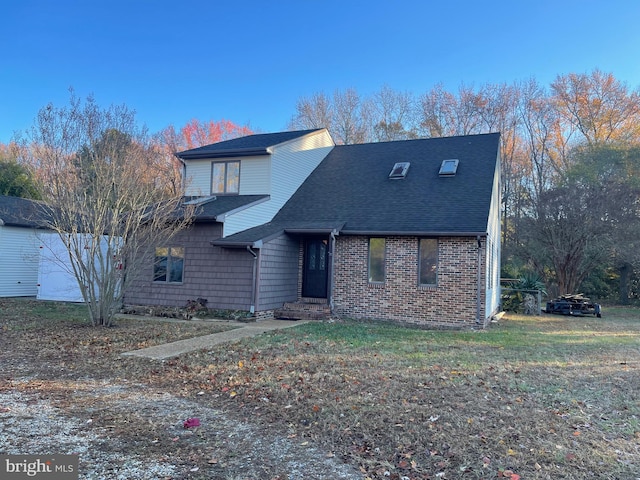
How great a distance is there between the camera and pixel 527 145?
27344 millimetres

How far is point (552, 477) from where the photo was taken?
322 centimetres

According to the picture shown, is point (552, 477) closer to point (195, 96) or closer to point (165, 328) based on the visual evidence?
point (165, 328)

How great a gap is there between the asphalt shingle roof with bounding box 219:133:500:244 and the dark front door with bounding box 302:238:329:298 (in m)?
0.78

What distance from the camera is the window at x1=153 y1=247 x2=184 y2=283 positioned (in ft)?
43.5

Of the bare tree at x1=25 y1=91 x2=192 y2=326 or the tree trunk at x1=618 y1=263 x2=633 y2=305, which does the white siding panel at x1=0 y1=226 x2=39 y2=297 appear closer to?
the bare tree at x1=25 y1=91 x2=192 y2=326

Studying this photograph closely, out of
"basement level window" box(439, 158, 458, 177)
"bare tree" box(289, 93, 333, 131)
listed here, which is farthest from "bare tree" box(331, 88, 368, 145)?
"basement level window" box(439, 158, 458, 177)

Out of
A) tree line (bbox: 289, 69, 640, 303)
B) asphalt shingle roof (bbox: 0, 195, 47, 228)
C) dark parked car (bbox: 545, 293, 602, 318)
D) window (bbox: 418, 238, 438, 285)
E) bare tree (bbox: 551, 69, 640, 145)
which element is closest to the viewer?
window (bbox: 418, 238, 438, 285)

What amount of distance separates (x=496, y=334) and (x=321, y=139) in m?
10.4

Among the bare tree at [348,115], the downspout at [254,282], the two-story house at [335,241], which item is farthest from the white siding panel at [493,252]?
the bare tree at [348,115]

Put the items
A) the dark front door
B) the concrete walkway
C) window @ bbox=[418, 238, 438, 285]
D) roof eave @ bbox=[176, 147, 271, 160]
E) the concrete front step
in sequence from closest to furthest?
the concrete walkway
window @ bbox=[418, 238, 438, 285]
the concrete front step
the dark front door
roof eave @ bbox=[176, 147, 271, 160]

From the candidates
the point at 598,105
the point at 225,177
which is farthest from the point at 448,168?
the point at 598,105

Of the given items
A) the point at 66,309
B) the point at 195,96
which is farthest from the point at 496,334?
the point at 195,96

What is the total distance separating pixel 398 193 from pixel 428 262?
2.93 metres

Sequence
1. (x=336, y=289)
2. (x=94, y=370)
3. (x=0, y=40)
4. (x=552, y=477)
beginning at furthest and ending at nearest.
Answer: (x=0, y=40) → (x=336, y=289) → (x=94, y=370) → (x=552, y=477)
